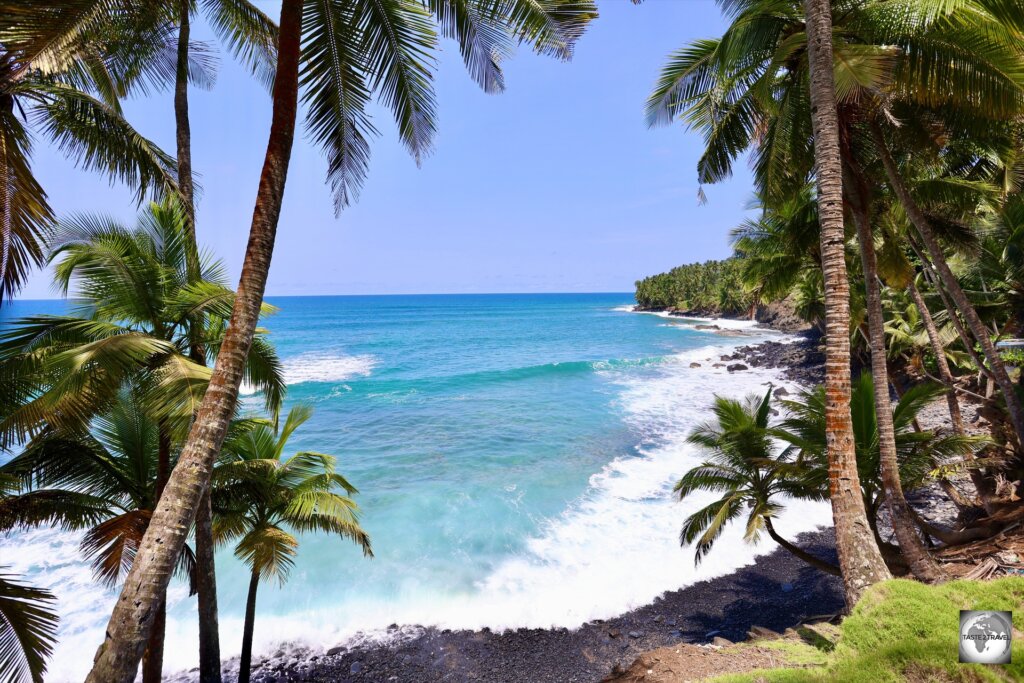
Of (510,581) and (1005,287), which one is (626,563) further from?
(1005,287)

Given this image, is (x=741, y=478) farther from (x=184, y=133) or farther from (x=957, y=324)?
(x=184, y=133)

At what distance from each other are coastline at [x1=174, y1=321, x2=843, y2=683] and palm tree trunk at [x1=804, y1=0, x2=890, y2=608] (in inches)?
183

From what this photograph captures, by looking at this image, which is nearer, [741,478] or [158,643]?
[158,643]

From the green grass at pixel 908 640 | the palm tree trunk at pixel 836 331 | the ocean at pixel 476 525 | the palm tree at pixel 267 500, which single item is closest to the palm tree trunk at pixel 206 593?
the palm tree at pixel 267 500

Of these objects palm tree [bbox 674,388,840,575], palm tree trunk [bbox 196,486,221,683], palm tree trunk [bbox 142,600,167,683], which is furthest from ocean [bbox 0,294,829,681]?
Result: palm tree trunk [bbox 142,600,167,683]

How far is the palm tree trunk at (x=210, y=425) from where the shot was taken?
3160mm

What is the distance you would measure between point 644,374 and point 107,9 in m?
34.9

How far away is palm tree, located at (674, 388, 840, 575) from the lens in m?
8.09

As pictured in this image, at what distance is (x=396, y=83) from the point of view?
567 cm

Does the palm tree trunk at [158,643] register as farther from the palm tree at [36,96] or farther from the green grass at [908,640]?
the green grass at [908,640]

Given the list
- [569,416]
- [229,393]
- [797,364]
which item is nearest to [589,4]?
[229,393]

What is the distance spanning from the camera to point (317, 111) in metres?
5.30

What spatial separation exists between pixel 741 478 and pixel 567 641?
4.60m

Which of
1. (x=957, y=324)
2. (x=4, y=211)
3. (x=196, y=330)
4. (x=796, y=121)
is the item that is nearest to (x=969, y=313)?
(x=957, y=324)
